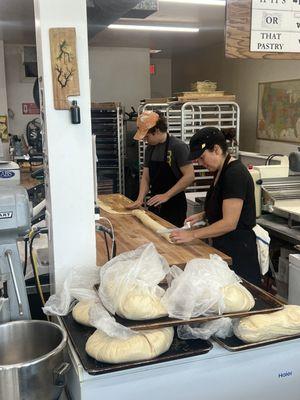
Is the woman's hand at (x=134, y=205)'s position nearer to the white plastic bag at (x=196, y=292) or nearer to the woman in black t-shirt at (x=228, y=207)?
the woman in black t-shirt at (x=228, y=207)

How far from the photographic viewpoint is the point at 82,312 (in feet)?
5.38

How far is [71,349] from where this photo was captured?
5.07 feet

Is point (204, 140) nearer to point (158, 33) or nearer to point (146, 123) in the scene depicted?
point (146, 123)

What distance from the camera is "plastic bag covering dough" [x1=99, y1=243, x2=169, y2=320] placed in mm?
1494

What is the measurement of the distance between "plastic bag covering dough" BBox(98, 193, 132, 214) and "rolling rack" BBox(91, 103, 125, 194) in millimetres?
2585

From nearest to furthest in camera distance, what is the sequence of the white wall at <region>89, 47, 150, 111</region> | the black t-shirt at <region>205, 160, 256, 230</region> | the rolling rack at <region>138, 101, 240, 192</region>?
the black t-shirt at <region>205, 160, 256, 230</region>, the rolling rack at <region>138, 101, 240, 192</region>, the white wall at <region>89, 47, 150, 111</region>

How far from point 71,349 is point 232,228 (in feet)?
4.38

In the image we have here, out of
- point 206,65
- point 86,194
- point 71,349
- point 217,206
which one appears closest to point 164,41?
point 206,65

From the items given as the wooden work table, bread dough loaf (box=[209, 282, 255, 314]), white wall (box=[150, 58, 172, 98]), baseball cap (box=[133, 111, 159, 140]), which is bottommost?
the wooden work table

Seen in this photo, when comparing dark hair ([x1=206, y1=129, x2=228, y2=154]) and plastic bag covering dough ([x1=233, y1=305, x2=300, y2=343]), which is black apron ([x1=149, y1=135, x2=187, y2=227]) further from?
plastic bag covering dough ([x1=233, y1=305, x2=300, y2=343])

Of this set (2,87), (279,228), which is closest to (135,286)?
(279,228)

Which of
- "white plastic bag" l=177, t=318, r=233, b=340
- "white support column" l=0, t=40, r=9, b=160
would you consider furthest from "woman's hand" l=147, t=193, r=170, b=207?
"white support column" l=0, t=40, r=9, b=160

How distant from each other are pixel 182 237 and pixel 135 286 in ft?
3.99

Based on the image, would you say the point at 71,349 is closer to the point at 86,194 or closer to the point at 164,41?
the point at 86,194
